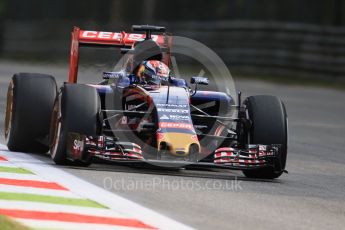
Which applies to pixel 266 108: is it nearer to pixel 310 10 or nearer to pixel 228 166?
pixel 228 166

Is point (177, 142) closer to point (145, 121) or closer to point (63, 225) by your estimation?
point (145, 121)

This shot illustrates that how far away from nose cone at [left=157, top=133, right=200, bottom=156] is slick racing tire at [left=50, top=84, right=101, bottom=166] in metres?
0.61

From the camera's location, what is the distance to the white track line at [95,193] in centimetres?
733

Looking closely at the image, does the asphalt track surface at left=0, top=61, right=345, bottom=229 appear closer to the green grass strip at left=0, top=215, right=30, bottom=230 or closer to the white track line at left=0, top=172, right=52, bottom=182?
the white track line at left=0, top=172, right=52, bottom=182

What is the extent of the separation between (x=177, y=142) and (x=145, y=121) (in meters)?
0.58

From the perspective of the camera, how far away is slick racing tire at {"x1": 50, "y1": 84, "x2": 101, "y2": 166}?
9875 millimetres

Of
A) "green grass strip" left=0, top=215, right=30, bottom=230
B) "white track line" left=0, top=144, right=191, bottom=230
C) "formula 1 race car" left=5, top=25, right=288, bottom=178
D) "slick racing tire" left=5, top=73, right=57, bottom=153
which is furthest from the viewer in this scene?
"slick racing tire" left=5, top=73, right=57, bottom=153

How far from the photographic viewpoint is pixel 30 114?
10.9 m

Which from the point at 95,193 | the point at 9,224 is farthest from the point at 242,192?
the point at 9,224

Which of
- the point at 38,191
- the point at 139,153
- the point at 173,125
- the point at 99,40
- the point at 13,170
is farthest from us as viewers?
the point at 99,40

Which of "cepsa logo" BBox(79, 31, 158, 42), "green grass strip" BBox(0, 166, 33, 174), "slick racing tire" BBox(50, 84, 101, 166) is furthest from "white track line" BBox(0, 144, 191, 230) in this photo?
"cepsa logo" BBox(79, 31, 158, 42)

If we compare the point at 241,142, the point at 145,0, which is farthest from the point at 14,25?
the point at 241,142

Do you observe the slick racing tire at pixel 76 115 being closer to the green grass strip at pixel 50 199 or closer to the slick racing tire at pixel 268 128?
the slick racing tire at pixel 268 128

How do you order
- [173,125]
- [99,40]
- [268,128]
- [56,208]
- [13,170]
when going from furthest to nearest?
[99,40] → [268,128] → [173,125] → [13,170] → [56,208]
